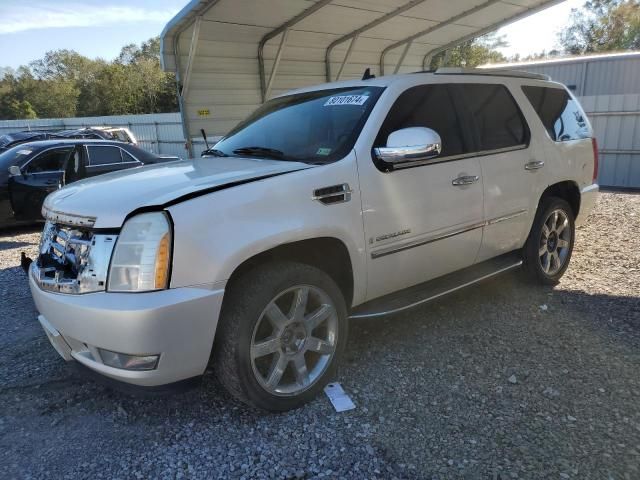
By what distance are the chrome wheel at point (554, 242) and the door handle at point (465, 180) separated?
4.08ft

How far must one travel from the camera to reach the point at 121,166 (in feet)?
31.8

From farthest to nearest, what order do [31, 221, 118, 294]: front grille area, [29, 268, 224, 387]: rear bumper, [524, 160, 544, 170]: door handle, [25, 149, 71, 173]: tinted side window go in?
1. [25, 149, 71, 173]: tinted side window
2. [524, 160, 544, 170]: door handle
3. [31, 221, 118, 294]: front grille area
4. [29, 268, 224, 387]: rear bumper

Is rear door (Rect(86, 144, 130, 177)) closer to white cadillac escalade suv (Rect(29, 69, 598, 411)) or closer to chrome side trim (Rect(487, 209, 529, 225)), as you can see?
white cadillac escalade suv (Rect(29, 69, 598, 411))

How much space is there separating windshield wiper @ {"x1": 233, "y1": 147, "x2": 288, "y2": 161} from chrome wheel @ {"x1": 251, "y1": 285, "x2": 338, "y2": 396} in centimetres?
99

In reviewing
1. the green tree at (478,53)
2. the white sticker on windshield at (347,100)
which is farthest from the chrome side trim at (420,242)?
the green tree at (478,53)

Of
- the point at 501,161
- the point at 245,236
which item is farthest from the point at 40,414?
the point at 501,161

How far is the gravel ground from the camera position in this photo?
2.50 metres

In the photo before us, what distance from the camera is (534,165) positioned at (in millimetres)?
4309

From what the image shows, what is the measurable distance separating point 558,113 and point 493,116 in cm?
108

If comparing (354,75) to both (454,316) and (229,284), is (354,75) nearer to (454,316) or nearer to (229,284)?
(454,316)

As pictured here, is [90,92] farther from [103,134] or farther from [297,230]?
[297,230]

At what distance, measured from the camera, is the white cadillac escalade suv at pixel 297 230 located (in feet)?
8.00

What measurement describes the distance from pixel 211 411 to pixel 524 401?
1876 mm

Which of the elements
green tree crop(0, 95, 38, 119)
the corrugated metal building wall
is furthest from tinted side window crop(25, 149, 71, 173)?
green tree crop(0, 95, 38, 119)
